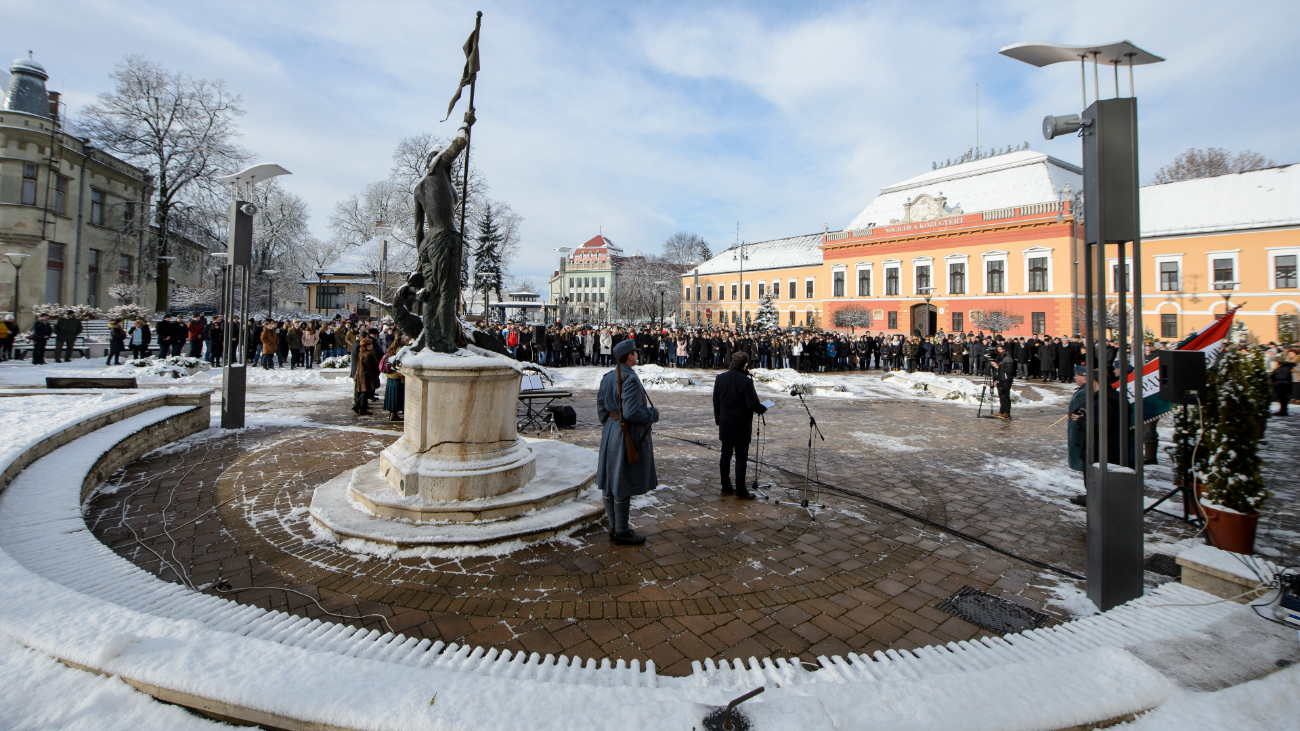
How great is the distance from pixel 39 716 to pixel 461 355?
3698 millimetres

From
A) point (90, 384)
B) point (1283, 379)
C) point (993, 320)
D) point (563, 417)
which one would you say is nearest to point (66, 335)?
point (90, 384)

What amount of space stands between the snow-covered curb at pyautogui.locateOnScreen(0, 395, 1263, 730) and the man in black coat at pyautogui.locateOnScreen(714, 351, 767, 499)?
3.17m

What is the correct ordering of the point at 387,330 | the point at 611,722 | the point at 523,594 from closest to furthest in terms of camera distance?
the point at 611,722 → the point at 523,594 → the point at 387,330

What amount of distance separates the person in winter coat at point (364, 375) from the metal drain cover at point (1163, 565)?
36.5 feet

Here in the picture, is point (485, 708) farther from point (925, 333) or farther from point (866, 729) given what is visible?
point (925, 333)

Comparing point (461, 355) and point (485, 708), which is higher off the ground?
point (461, 355)

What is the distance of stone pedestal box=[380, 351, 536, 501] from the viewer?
16.2 feet

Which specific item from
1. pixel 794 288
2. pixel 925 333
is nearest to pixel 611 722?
pixel 925 333

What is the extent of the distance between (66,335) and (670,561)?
73.2ft

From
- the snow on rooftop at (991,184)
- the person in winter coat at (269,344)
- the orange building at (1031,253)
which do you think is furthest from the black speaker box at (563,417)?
the snow on rooftop at (991,184)

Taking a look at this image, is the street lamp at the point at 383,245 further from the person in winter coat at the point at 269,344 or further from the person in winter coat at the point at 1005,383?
the person in winter coat at the point at 1005,383

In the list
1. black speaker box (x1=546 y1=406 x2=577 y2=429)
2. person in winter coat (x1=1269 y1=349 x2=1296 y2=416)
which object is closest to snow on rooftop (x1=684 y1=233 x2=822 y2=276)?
person in winter coat (x1=1269 y1=349 x2=1296 y2=416)

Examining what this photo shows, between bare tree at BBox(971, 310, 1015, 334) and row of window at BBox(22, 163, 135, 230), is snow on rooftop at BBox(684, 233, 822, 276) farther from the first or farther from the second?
row of window at BBox(22, 163, 135, 230)

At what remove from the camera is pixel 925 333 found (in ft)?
139
